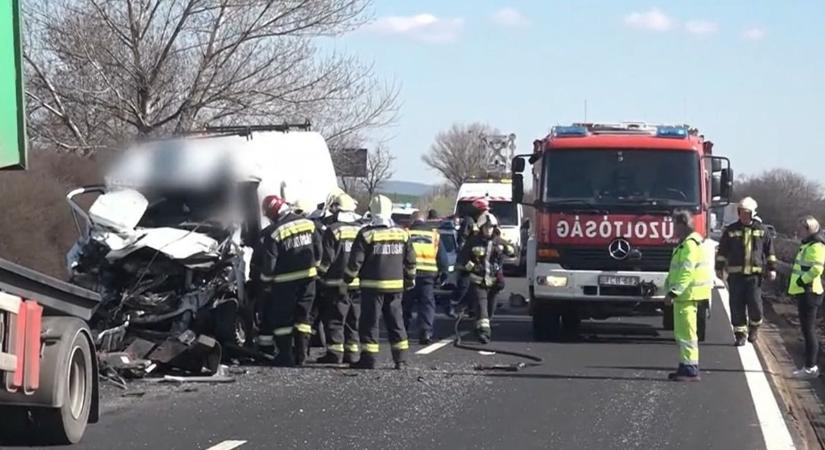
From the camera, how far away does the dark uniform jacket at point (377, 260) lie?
12.8m

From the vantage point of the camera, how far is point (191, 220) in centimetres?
1447

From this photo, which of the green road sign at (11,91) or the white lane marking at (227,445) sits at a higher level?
the green road sign at (11,91)

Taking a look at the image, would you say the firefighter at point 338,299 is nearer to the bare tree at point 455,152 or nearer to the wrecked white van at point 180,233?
the wrecked white van at point 180,233

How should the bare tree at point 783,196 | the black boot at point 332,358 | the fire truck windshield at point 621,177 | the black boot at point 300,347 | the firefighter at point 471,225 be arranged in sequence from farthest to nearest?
the bare tree at point 783,196 < the firefighter at point 471,225 < the fire truck windshield at point 621,177 < the black boot at point 332,358 < the black boot at point 300,347

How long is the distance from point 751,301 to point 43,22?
49.6ft

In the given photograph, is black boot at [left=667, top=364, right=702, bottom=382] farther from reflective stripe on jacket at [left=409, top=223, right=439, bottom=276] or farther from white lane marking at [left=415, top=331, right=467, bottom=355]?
reflective stripe on jacket at [left=409, top=223, right=439, bottom=276]

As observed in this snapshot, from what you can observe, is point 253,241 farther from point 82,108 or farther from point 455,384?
point 82,108

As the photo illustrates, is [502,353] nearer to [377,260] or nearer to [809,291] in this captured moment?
[377,260]

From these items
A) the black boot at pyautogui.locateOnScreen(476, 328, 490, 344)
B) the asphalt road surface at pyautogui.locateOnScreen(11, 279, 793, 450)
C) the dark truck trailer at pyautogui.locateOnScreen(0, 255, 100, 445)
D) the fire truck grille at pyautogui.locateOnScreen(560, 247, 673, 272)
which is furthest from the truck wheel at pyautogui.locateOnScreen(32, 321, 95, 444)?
the fire truck grille at pyautogui.locateOnScreen(560, 247, 673, 272)

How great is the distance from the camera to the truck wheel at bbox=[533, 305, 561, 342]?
15.8 metres

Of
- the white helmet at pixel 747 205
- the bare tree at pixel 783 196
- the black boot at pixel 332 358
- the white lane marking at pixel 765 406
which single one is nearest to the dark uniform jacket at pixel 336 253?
the black boot at pixel 332 358

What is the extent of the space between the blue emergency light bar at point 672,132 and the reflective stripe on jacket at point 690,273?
361cm

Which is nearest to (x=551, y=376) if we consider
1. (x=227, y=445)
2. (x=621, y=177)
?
(x=621, y=177)

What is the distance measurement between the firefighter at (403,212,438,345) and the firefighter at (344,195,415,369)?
205 centimetres
